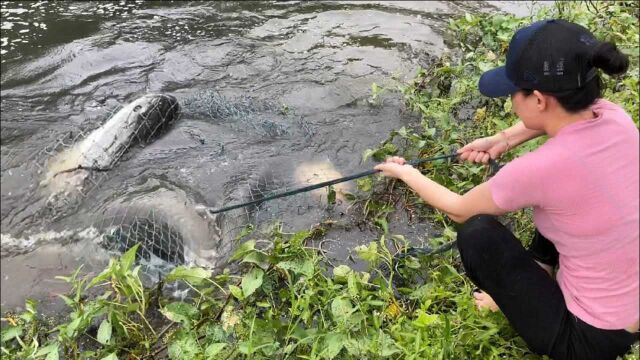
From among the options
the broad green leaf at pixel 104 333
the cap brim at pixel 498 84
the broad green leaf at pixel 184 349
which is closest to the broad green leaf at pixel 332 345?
the broad green leaf at pixel 184 349

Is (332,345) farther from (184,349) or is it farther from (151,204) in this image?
(151,204)

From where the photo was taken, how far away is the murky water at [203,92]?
4.17 metres

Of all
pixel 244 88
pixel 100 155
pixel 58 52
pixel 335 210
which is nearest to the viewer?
pixel 335 210

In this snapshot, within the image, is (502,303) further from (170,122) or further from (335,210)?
(170,122)

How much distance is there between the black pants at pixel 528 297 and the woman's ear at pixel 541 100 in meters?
0.59

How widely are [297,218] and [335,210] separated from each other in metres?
0.31

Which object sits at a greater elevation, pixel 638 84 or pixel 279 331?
pixel 638 84

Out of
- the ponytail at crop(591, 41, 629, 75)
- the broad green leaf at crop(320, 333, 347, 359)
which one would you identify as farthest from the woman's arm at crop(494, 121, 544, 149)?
the broad green leaf at crop(320, 333, 347, 359)

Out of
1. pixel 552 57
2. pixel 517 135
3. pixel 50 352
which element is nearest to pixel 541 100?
pixel 552 57

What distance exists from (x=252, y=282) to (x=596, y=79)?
6.08ft

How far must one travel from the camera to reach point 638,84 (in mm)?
4219

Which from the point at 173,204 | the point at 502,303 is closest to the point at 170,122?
the point at 173,204

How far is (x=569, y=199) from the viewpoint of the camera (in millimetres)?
1952

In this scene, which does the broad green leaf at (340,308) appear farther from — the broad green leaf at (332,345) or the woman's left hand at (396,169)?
the woman's left hand at (396,169)
